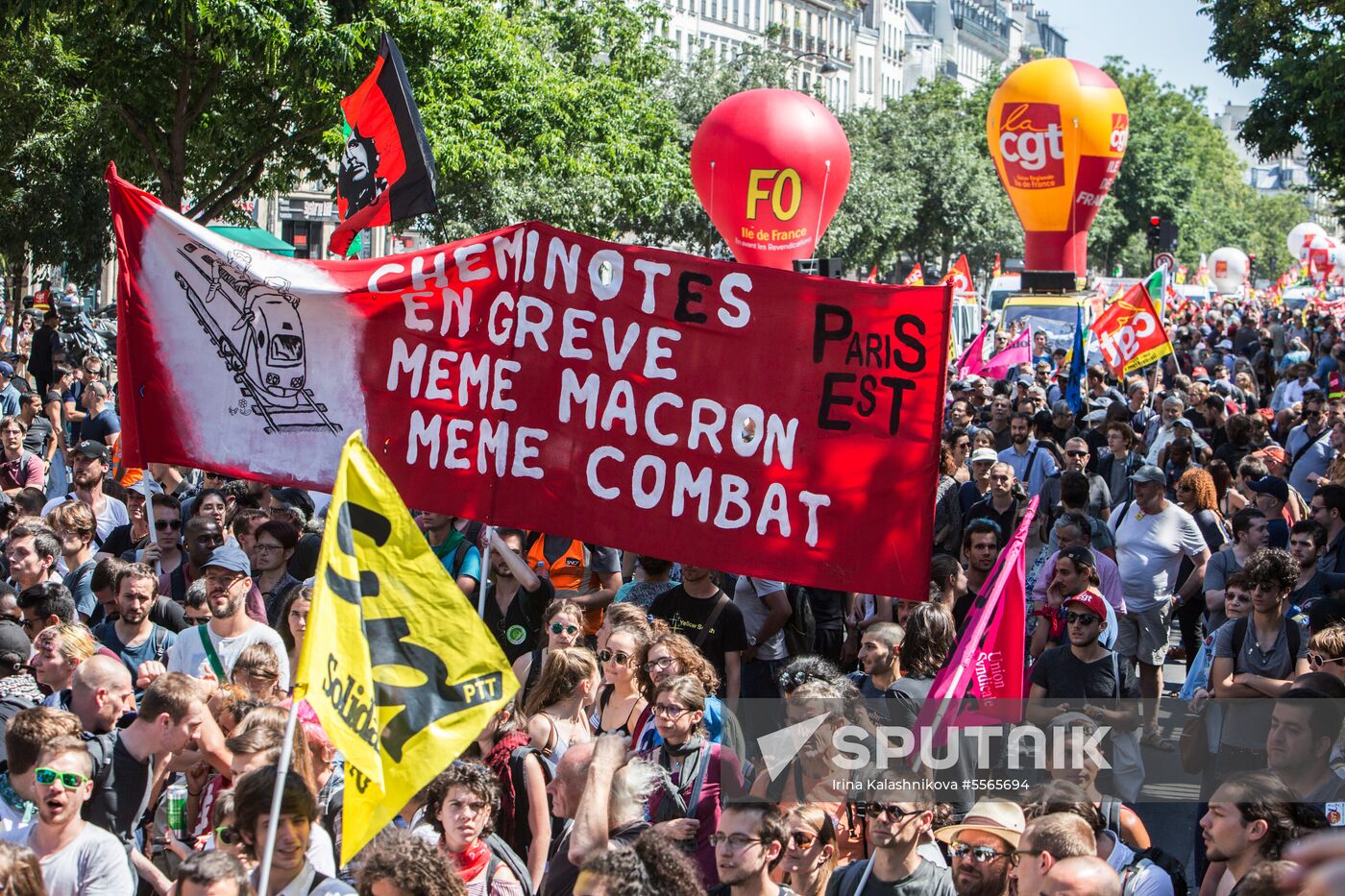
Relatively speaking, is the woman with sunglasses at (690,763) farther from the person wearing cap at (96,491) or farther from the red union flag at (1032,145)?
the red union flag at (1032,145)

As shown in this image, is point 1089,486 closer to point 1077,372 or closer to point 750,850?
point 1077,372

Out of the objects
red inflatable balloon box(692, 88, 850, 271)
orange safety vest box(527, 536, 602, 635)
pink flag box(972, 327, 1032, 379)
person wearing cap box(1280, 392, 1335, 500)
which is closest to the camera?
orange safety vest box(527, 536, 602, 635)

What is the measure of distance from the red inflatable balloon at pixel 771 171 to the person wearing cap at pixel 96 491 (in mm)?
9938

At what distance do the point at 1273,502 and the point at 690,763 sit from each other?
561 centimetres

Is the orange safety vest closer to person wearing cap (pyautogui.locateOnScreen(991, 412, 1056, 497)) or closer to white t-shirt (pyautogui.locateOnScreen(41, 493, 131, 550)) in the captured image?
white t-shirt (pyautogui.locateOnScreen(41, 493, 131, 550))

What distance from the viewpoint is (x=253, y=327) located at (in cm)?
720

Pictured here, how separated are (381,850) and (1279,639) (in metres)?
4.78

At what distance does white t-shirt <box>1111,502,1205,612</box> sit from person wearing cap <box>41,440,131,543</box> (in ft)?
20.2

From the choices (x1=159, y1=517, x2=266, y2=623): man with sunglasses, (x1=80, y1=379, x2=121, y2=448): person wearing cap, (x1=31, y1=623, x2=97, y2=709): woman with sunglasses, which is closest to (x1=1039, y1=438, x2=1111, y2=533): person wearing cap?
(x1=159, y1=517, x2=266, y2=623): man with sunglasses

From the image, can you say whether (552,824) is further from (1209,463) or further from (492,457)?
(1209,463)

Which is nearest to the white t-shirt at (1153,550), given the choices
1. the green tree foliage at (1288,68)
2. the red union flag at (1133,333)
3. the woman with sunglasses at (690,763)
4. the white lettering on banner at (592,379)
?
the white lettering on banner at (592,379)

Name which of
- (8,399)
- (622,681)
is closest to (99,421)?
(8,399)

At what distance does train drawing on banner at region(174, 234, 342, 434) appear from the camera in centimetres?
715

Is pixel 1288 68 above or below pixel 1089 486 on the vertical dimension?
above
